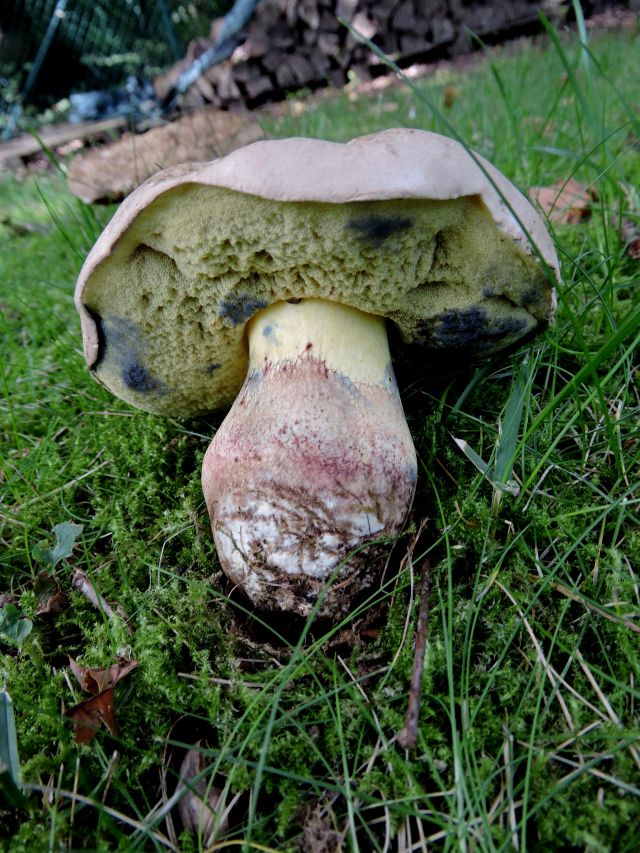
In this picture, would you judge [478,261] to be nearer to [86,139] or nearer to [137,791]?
[137,791]

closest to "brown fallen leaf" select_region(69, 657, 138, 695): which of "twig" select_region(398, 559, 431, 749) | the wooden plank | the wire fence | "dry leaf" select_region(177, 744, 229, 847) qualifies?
"dry leaf" select_region(177, 744, 229, 847)

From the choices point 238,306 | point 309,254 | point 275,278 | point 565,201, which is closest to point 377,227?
point 309,254

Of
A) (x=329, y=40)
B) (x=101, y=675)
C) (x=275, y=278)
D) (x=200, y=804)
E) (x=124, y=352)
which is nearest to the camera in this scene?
(x=200, y=804)

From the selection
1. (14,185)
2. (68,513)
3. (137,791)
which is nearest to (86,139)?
(14,185)

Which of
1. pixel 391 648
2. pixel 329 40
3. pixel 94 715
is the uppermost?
pixel 329 40

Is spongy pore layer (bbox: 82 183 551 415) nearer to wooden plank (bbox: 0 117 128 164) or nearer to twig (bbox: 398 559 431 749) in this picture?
twig (bbox: 398 559 431 749)

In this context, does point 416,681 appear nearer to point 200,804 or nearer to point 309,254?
point 200,804
